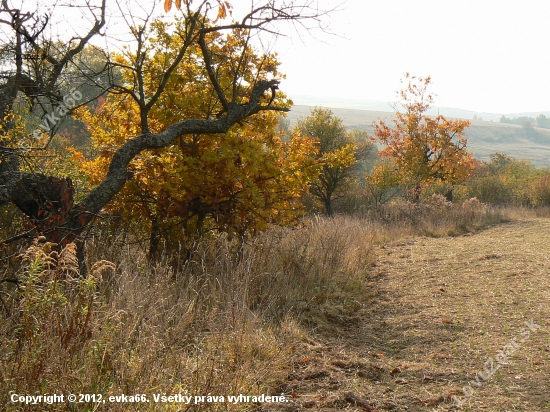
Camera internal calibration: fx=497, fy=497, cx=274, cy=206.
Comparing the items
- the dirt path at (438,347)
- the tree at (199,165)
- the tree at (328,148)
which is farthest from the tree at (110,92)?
the tree at (328,148)

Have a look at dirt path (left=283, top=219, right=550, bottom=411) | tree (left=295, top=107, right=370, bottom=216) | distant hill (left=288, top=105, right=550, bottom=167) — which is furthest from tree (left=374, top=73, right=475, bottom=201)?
distant hill (left=288, top=105, right=550, bottom=167)

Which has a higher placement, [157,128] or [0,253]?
[157,128]

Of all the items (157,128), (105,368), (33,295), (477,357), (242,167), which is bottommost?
(477,357)

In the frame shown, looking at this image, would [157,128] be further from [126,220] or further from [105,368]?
[105,368]

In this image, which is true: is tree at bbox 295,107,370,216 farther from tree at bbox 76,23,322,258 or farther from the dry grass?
tree at bbox 76,23,322,258

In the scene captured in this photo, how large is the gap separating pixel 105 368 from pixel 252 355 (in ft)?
4.71

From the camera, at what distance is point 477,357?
471cm

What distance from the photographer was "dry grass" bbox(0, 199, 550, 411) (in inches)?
129

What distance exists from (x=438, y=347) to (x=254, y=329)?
1908 millimetres

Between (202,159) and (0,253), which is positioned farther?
(202,159)

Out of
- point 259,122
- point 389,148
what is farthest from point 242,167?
point 389,148

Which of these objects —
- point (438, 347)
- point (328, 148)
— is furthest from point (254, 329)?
point (328, 148)

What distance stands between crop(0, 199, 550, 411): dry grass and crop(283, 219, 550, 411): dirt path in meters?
0.02

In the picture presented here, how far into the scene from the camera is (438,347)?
5.11 m
